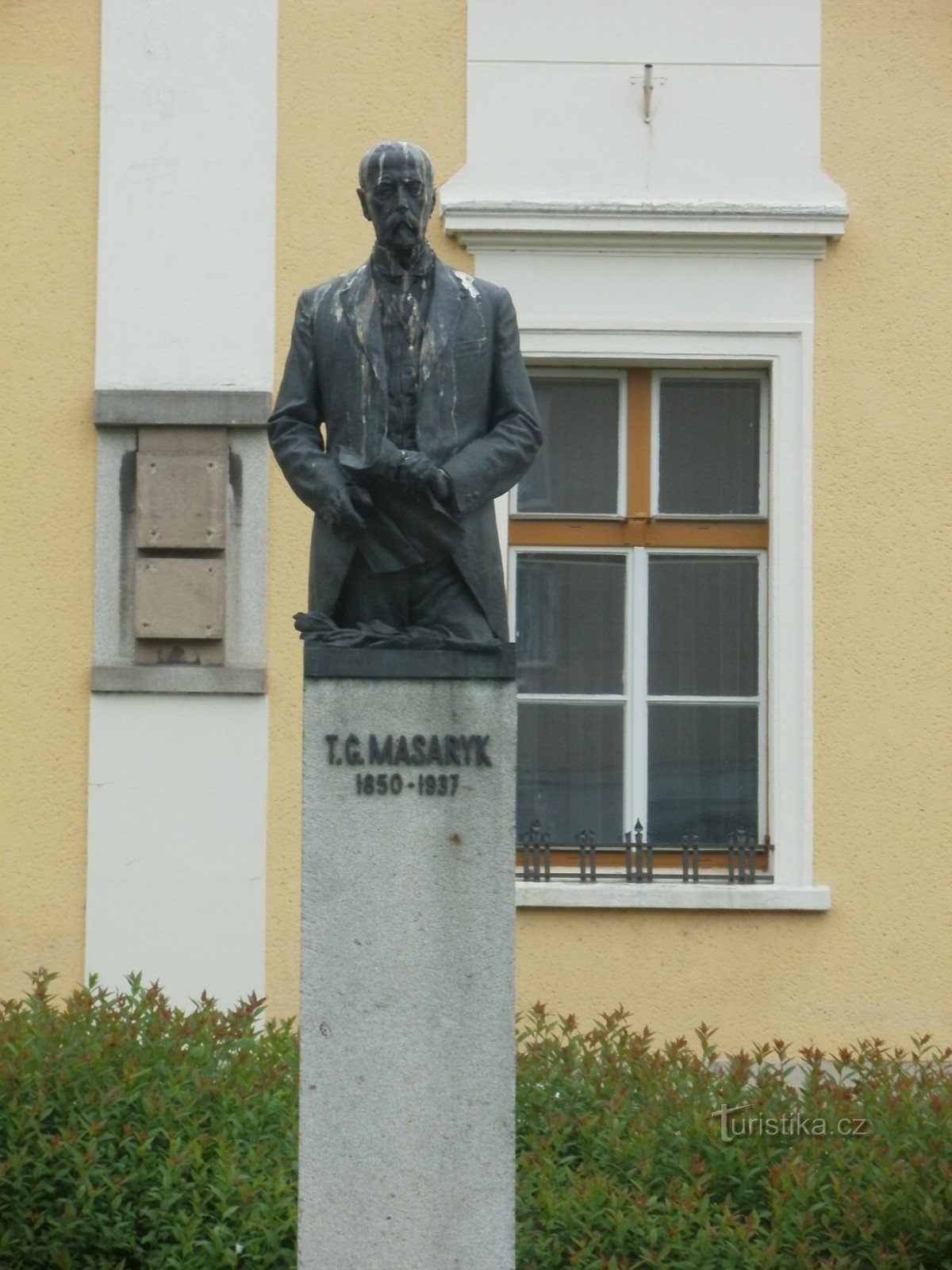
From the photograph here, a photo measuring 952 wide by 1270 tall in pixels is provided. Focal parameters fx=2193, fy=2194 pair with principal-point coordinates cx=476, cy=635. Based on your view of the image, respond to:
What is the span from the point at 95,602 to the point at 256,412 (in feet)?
3.35

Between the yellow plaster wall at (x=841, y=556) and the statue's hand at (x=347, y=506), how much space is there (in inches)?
133

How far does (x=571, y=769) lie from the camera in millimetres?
9359

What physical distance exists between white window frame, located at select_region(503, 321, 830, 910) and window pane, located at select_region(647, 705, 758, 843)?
7.7 inches

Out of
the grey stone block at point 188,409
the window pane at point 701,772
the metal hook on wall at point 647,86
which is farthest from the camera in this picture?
the window pane at point 701,772

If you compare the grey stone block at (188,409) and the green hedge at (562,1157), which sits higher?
the grey stone block at (188,409)

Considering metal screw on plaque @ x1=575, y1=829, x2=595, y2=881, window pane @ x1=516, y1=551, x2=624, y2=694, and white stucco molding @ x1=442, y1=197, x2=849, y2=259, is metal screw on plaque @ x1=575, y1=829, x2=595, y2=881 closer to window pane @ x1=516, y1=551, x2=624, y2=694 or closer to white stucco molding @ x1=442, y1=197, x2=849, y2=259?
window pane @ x1=516, y1=551, x2=624, y2=694

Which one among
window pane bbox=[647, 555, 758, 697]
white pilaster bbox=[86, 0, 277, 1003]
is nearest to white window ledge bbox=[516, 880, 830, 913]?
window pane bbox=[647, 555, 758, 697]

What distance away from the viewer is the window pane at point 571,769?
30.6 ft

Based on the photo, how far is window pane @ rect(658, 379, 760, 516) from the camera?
9.38 meters

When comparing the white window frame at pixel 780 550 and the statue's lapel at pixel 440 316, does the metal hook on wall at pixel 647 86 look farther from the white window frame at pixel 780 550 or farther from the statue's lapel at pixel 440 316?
the statue's lapel at pixel 440 316

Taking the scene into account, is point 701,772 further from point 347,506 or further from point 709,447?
point 347,506

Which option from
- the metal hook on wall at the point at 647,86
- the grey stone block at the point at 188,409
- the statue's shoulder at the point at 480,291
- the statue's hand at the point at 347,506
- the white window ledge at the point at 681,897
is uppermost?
the metal hook on wall at the point at 647,86

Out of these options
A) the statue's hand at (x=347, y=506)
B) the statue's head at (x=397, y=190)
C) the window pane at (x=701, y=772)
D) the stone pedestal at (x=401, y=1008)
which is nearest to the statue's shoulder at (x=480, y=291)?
the statue's head at (x=397, y=190)

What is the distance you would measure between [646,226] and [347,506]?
3.87 metres
